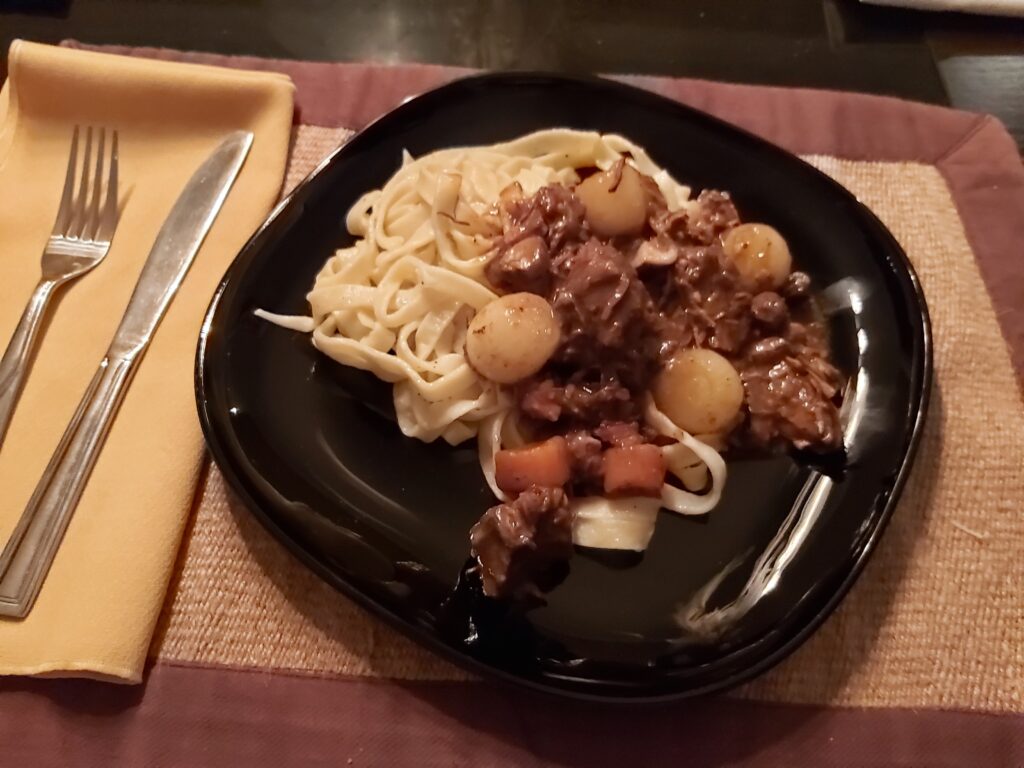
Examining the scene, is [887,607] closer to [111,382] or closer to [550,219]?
[550,219]

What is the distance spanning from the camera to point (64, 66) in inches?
103

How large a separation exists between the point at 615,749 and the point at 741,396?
874 millimetres

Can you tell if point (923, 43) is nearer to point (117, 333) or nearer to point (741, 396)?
point (741, 396)

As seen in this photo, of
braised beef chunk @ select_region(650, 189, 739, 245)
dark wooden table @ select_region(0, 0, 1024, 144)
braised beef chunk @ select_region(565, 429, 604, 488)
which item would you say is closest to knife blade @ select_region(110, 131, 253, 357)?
dark wooden table @ select_region(0, 0, 1024, 144)

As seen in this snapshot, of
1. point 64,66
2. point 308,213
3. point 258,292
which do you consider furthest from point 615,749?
point 64,66

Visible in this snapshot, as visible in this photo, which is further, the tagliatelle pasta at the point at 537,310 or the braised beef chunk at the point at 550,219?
the braised beef chunk at the point at 550,219

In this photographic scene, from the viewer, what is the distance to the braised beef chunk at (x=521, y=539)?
178 cm

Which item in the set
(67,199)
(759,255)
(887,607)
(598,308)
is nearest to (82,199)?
(67,199)

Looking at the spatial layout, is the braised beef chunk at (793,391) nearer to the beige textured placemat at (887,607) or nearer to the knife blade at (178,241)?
the beige textured placemat at (887,607)

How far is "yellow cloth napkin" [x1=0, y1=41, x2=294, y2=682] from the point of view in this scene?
73.5 inches

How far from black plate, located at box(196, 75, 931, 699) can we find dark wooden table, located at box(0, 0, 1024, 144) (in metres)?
0.87

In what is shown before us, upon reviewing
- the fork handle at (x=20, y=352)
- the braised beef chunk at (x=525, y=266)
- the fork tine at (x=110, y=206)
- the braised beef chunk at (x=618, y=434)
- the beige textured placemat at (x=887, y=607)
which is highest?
the braised beef chunk at (x=525, y=266)

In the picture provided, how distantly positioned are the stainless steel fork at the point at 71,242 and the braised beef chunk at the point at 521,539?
1262 mm

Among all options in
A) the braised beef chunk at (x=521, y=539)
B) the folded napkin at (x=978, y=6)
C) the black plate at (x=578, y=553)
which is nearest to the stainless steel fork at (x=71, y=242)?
the black plate at (x=578, y=553)
